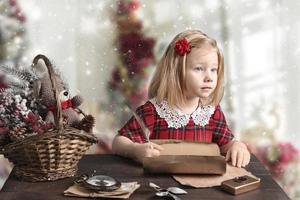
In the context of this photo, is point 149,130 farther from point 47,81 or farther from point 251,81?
point 251,81

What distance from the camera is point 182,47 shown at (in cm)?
155

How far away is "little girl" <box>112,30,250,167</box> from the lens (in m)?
1.55

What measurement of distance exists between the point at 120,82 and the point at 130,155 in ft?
1.20

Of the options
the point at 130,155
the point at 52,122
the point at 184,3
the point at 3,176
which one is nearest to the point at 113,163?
the point at 130,155

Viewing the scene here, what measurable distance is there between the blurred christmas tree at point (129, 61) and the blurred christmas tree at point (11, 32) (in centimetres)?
32

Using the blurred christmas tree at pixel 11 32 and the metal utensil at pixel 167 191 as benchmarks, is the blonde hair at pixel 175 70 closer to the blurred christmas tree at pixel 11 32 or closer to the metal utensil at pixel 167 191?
the metal utensil at pixel 167 191

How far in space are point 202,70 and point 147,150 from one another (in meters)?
0.30

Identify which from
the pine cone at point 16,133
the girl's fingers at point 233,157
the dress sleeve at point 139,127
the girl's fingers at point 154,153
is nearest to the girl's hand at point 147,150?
the girl's fingers at point 154,153

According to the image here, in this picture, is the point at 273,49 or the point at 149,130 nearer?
the point at 149,130

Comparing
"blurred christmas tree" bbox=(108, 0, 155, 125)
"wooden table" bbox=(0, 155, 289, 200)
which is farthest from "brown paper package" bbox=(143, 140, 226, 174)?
"blurred christmas tree" bbox=(108, 0, 155, 125)

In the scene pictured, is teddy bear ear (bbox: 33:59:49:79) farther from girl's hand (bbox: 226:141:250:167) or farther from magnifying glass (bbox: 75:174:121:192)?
girl's hand (bbox: 226:141:250:167)

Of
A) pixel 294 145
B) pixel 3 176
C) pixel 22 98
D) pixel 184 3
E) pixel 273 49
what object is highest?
pixel 184 3

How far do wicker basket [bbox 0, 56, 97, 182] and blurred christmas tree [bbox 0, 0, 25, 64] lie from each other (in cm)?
47

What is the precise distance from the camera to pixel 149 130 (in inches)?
64.1
